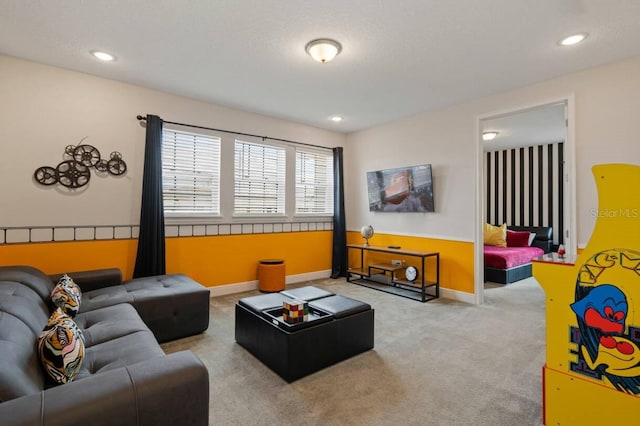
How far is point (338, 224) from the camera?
5664mm

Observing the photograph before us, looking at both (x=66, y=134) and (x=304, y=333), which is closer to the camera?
(x=304, y=333)

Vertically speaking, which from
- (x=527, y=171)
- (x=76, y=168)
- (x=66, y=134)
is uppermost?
(x=527, y=171)

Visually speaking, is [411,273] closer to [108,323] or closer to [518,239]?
[518,239]

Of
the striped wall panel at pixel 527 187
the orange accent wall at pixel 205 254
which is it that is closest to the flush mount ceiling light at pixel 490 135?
the striped wall panel at pixel 527 187

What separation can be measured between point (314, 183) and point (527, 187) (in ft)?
17.4

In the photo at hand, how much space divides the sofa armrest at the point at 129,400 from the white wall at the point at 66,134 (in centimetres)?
285

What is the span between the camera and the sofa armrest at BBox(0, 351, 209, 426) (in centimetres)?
106

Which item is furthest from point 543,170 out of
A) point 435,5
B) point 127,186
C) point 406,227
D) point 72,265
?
point 72,265

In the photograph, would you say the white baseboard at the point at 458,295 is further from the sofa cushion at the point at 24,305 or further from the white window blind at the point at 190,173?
the sofa cushion at the point at 24,305

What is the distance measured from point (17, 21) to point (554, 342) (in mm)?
4427

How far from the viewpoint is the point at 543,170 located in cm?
711

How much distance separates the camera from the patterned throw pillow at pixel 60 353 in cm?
146

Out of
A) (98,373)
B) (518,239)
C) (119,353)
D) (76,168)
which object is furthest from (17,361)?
(518,239)

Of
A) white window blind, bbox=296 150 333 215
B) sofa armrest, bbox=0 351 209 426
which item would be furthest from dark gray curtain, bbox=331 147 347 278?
sofa armrest, bbox=0 351 209 426
